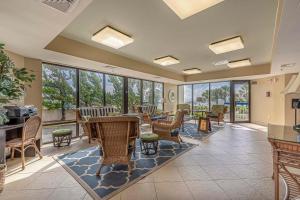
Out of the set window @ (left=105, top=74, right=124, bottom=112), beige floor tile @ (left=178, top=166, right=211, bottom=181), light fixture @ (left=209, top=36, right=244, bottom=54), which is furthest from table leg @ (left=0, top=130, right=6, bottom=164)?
light fixture @ (left=209, top=36, right=244, bottom=54)

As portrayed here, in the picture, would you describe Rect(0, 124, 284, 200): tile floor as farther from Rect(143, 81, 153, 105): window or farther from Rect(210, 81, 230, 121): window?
Rect(210, 81, 230, 121): window

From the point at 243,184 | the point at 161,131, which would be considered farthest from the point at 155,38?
the point at 243,184

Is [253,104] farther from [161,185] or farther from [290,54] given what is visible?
[161,185]

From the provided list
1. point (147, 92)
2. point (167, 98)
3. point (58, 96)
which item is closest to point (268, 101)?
point (167, 98)

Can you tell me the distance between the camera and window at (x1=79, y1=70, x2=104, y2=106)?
543 cm

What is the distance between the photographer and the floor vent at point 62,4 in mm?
1726

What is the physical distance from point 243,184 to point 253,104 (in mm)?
7070

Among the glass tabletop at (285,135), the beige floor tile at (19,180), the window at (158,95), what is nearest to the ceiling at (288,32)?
the glass tabletop at (285,135)

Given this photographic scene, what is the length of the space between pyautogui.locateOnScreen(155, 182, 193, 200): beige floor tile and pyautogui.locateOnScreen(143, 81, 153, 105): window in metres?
5.89

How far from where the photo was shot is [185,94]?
1052cm

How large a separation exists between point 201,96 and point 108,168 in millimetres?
8017

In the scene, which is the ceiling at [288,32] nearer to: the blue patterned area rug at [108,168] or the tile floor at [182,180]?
the tile floor at [182,180]

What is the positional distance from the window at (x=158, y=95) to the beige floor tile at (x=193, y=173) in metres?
6.16

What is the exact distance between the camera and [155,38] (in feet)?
12.0
